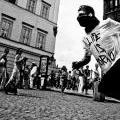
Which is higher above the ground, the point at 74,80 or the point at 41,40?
the point at 41,40

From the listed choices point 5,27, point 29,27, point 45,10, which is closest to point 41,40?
point 29,27

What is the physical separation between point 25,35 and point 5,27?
2623mm

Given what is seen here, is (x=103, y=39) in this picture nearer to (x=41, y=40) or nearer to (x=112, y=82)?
(x=112, y=82)

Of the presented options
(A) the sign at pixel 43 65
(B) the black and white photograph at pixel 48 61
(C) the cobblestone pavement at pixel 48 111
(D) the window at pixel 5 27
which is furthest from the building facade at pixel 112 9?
(C) the cobblestone pavement at pixel 48 111

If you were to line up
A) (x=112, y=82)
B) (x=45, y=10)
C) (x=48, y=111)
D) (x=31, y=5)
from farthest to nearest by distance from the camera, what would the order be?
(x=45, y=10)
(x=31, y=5)
(x=48, y=111)
(x=112, y=82)

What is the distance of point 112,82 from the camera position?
228 centimetres

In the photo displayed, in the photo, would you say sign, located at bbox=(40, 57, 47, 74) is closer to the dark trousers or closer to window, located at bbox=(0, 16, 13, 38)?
window, located at bbox=(0, 16, 13, 38)

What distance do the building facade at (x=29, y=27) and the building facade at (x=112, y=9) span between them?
68.6ft

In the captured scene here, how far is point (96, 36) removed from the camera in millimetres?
2900

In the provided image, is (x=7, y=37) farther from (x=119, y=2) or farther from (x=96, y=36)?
(x=119, y=2)

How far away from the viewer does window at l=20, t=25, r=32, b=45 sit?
23.2m

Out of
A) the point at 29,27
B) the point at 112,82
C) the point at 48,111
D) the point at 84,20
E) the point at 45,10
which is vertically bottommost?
the point at 48,111

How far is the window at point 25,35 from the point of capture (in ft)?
76.0

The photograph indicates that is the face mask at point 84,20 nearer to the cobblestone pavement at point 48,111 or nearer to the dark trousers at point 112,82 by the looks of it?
the dark trousers at point 112,82
